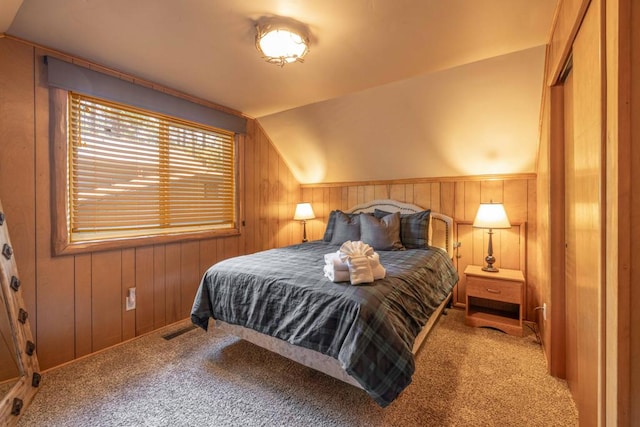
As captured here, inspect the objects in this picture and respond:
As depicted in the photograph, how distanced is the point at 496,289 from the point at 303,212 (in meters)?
2.40

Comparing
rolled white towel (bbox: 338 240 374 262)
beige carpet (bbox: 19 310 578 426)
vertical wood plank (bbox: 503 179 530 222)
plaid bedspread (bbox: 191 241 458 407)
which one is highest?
vertical wood plank (bbox: 503 179 530 222)

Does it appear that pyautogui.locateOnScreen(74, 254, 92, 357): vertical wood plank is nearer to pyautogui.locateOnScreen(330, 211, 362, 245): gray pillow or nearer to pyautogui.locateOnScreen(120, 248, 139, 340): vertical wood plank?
pyautogui.locateOnScreen(120, 248, 139, 340): vertical wood plank

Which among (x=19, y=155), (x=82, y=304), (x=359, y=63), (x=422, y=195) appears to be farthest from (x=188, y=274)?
(x=422, y=195)

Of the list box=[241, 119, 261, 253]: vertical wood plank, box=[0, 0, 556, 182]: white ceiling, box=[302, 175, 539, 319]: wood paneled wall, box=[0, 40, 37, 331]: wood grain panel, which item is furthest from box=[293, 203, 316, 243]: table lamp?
box=[0, 40, 37, 331]: wood grain panel

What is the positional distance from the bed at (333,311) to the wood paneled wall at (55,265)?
0.74m

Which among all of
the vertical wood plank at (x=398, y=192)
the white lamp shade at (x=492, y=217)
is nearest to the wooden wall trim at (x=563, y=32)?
the white lamp shade at (x=492, y=217)

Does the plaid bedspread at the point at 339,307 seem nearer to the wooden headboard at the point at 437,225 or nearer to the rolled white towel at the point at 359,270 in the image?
the rolled white towel at the point at 359,270

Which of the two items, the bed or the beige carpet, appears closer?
the bed

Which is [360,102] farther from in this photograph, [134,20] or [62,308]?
[62,308]

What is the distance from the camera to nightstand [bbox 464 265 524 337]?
2.32 meters

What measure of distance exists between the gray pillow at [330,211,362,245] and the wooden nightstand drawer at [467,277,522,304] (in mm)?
1171

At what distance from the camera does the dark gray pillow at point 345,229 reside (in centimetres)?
295

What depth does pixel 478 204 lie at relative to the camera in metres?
2.91

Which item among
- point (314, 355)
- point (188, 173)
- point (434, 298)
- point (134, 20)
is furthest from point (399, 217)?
point (134, 20)
